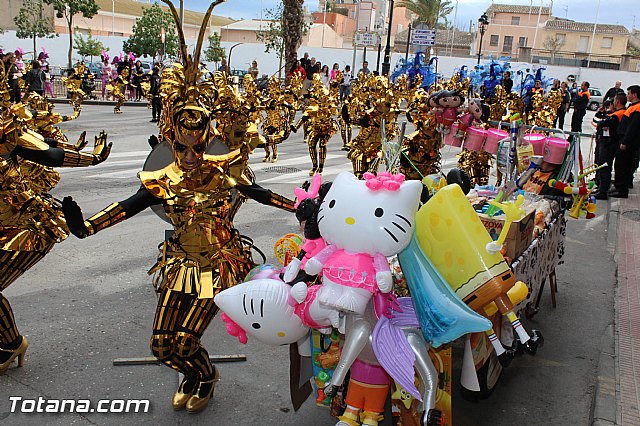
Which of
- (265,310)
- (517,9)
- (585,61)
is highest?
(517,9)

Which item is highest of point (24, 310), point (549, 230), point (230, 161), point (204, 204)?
point (230, 161)

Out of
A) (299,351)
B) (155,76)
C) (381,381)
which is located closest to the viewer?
(381,381)

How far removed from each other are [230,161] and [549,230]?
9.52 feet

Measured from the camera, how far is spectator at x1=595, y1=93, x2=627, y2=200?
10852mm

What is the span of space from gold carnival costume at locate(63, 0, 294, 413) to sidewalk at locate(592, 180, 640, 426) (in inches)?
108

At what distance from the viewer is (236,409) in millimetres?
3971

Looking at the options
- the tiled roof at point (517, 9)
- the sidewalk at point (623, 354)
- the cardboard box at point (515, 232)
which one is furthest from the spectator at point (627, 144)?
the tiled roof at point (517, 9)

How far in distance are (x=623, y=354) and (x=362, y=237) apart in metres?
3.42

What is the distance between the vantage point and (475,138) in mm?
6340

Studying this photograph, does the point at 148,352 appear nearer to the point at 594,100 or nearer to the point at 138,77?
the point at 138,77

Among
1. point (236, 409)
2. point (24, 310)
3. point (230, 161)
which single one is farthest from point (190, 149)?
point (24, 310)

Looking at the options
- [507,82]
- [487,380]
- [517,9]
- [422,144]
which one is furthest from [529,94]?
[517,9]

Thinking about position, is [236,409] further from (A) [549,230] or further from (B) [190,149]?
(A) [549,230]

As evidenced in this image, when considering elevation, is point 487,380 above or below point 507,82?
below
